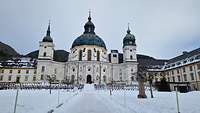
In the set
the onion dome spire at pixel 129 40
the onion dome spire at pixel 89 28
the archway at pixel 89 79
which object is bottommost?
the archway at pixel 89 79

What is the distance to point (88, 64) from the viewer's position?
238ft

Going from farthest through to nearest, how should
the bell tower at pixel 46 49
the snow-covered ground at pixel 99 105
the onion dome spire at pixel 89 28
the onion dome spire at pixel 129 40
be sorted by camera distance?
1. the onion dome spire at pixel 89 28
2. the onion dome spire at pixel 129 40
3. the bell tower at pixel 46 49
4. the snow-covered ground at pixel 99 105

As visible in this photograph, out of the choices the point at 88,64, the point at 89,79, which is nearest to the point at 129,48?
the point at 88,64

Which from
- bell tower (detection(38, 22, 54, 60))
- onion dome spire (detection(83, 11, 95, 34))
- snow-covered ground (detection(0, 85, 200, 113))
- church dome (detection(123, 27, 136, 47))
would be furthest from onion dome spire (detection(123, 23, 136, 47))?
snow-covered ground (detection(0, 85, 200, 113))

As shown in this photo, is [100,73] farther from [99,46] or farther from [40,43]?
[40,43]

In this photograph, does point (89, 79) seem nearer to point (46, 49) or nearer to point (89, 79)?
point (89, 79)

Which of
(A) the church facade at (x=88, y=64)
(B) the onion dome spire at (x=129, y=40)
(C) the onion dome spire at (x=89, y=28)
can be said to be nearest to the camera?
(A) the church facade at (x=88, y=64)

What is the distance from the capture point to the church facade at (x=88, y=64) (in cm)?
7175

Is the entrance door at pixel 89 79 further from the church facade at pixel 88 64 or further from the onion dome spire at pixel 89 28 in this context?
the onion dome spire at pixel 89 28

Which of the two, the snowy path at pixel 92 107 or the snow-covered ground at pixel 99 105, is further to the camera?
the snowy path at pixel 92 107

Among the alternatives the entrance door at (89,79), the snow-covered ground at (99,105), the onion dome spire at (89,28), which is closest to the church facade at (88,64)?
the entrance door at (89,79)

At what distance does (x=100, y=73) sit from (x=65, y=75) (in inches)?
554

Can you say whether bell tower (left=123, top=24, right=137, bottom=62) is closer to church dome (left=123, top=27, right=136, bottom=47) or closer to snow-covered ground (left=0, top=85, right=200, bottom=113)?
church dome (left=123, top=27, right=136, bottom=47)

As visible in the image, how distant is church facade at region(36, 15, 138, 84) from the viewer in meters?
71.8
